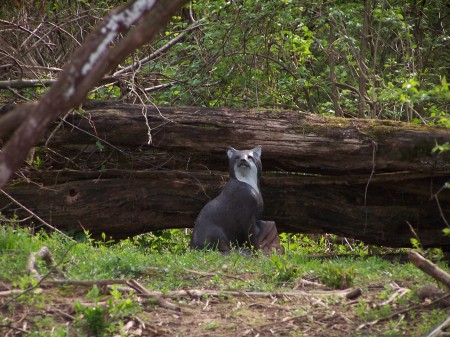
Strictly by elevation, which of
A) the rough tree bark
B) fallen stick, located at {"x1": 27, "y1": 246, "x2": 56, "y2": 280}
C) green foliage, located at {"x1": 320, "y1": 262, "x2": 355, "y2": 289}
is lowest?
green foliage, located at {"x1": 320, "y1": 262, "x2": 355, "y2": 289}

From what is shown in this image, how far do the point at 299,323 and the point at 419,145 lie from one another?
3960mm

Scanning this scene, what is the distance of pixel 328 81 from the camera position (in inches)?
497

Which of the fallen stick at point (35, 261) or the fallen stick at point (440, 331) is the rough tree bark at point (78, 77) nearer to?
the fallen stick at point (440, 331)

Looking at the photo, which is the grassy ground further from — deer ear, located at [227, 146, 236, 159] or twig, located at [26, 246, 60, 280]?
deer ear, located at [227, 146, 236, 159]

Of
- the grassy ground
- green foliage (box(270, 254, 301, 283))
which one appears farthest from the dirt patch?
green foliage (box(270, 254, 301, 283))

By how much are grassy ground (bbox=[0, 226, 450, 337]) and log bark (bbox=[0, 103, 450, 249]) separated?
2.11m

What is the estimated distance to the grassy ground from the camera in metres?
4.98

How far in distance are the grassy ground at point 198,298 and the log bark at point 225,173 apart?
211 centimetres

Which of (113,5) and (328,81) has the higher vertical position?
(113,5)

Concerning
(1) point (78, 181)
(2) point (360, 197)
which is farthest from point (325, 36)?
(1) point (78, 181)

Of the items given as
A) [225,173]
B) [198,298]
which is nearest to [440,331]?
[198,298]

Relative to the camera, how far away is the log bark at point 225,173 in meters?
8.78

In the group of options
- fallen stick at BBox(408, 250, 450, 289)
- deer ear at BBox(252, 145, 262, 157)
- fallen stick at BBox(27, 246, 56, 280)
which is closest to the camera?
fallen stick at BBox(408, 250, 450, 289)

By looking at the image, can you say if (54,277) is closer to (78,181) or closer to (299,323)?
(299,323)
